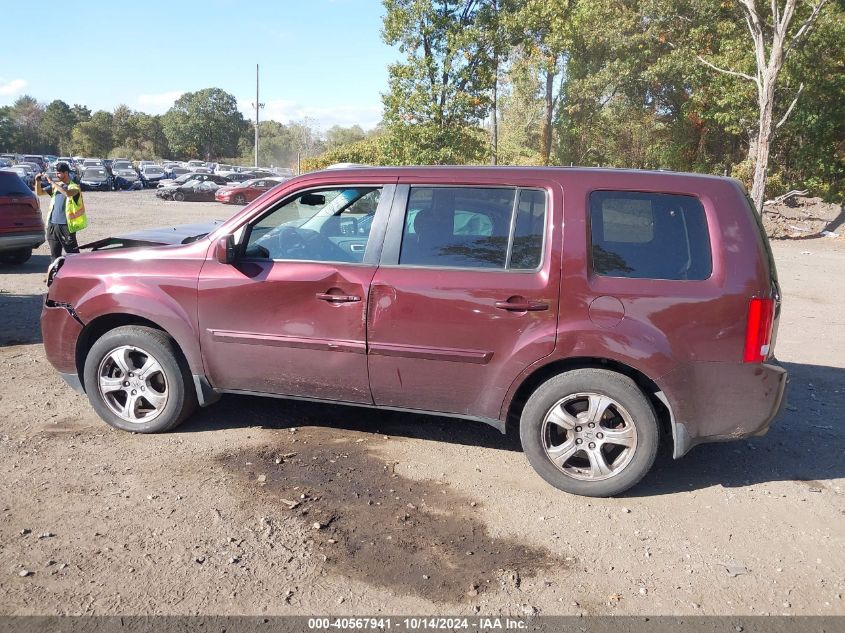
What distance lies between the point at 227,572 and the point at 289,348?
5.06 ft

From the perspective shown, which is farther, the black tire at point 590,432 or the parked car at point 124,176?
the parked car at point 124,176

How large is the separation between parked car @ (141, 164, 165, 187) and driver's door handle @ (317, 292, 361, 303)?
4672 centimetres

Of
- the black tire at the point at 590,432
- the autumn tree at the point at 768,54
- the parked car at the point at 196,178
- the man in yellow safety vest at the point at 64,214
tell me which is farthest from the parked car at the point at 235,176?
the black tire at the point at 590,432

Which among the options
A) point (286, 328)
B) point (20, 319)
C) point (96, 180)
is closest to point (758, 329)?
point (286, 328)

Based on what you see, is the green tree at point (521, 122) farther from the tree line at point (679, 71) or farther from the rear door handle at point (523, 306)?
the rear door handle at point (523, 306)

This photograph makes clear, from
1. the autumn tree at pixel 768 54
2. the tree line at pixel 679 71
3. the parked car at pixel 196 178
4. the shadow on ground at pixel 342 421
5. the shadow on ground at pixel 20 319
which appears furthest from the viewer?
the parked car at pixel 196 178

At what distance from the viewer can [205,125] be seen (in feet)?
299

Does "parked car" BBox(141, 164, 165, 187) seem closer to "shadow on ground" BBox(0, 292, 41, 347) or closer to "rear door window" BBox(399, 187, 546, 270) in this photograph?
"shadow on ground" BBox(0, 292, 41, 347)

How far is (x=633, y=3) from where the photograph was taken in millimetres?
27750

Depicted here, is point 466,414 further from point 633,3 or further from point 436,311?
point 633,3

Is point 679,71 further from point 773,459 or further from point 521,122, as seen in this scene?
point 521,122

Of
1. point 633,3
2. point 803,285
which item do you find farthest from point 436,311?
point 633,3

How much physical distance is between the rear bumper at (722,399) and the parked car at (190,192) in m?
35.0

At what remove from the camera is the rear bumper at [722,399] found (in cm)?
386
